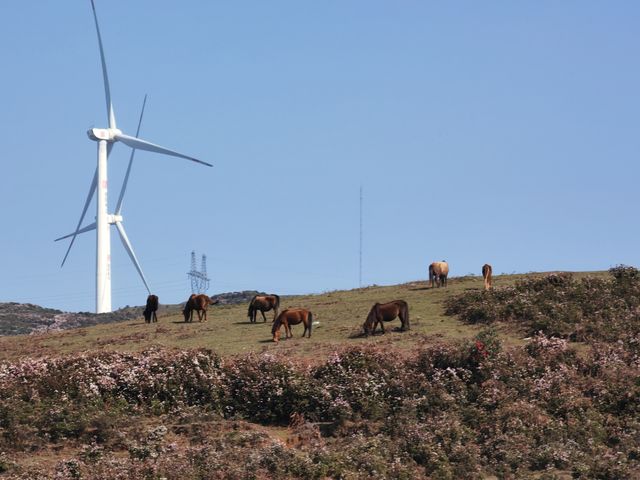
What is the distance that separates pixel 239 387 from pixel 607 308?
15103 mm

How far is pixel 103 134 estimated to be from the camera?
8194 centimetres

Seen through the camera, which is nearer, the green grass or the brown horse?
the green grass

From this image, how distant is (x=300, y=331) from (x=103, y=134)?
42.0 m

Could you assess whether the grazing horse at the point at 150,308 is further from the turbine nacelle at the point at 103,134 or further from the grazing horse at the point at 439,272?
the turbine nacelle at the point at 103,134

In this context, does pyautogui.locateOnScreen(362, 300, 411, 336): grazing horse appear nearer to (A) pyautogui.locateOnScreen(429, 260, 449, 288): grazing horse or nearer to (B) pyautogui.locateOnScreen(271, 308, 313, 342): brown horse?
(B) pyautogui.locateOnScreen(271, 308, 313, 342): brown horse

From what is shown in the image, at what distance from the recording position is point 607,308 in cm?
4188

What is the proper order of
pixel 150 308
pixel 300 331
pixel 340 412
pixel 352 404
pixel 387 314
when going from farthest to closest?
pixel 150 308
pixel 300 331
pixel 387 314
pixel 352 404
pixel 340 412

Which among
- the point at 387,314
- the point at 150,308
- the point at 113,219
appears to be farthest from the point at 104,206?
the point at 387,314

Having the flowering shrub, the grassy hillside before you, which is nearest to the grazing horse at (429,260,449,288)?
the grassy hillside

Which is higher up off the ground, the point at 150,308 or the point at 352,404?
the point at 150,308

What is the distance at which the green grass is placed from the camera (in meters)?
40.2

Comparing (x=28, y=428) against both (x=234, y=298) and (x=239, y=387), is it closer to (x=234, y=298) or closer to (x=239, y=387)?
(x=239, y=387)

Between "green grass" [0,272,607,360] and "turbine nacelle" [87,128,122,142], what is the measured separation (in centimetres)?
2885

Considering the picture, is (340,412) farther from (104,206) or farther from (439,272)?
(104,206)
